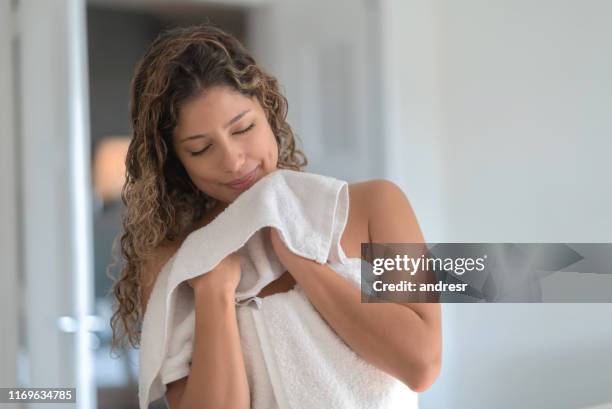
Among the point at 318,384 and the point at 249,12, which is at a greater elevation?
the point at 249,12

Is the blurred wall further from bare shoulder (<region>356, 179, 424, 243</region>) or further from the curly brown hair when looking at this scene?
the curly brown hair

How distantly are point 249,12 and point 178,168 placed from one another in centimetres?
105

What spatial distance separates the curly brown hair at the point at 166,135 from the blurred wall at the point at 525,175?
0.31 metres

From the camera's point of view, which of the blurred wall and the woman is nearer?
the woman

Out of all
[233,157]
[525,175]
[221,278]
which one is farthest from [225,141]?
[525,175]

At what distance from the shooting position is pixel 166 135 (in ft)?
2.03

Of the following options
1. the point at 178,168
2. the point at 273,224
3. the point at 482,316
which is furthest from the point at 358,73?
the point at 273,224

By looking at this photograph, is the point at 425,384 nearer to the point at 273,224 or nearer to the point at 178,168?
the point at 273,224

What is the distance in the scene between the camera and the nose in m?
0.58

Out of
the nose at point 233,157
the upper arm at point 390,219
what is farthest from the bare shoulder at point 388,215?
the nose at point 233,157

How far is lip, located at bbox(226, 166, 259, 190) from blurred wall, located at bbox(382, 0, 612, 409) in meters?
0.29

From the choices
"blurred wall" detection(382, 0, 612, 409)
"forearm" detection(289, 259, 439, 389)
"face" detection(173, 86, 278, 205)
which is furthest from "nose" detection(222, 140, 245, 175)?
"blurred wall" detection(382, 0, 612, 409)

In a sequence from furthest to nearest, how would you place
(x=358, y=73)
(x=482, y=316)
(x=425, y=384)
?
(x=358, y=73) → (x=482, y=316) → (x=425, y=384)

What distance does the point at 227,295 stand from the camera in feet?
1.80
